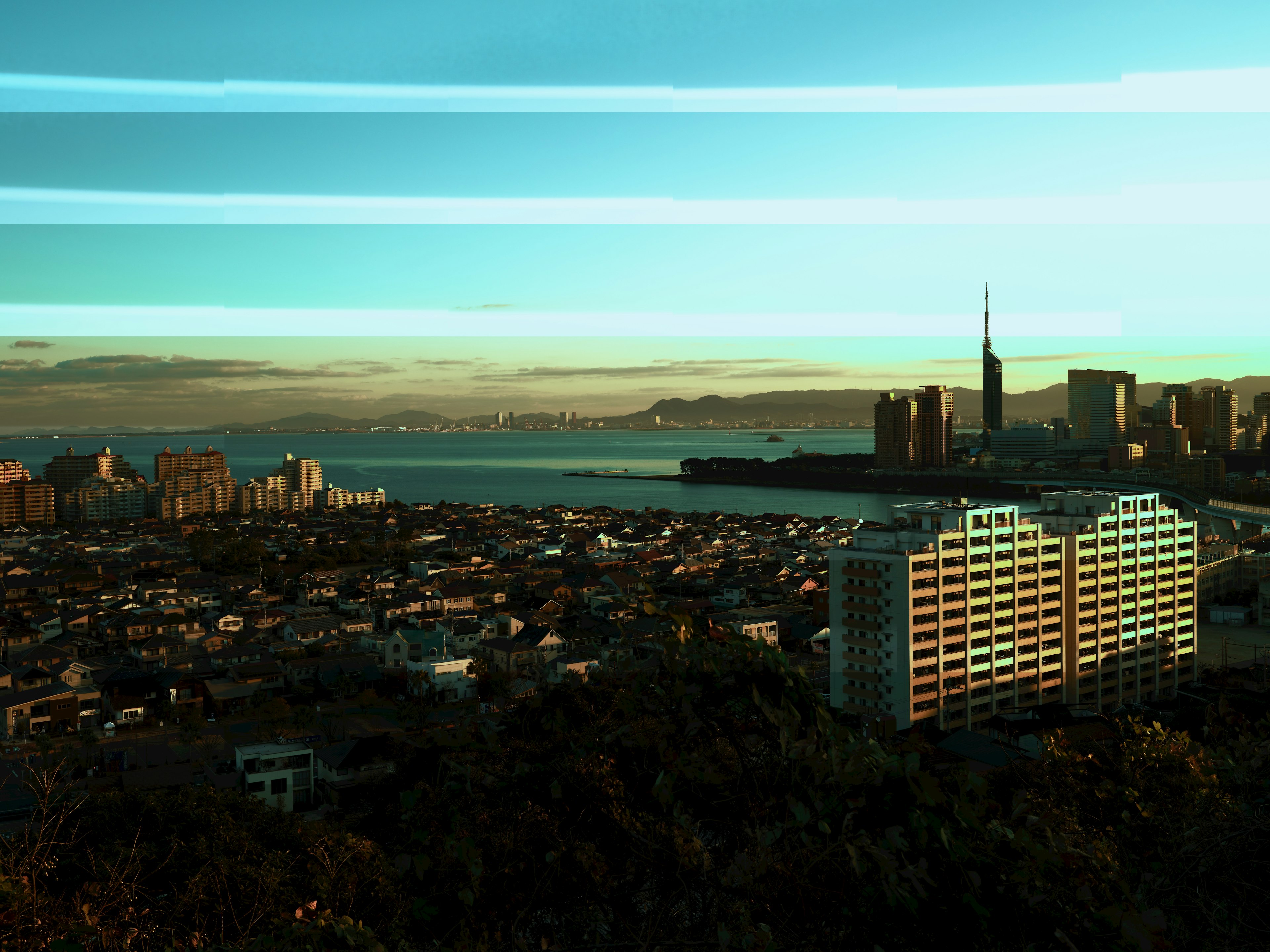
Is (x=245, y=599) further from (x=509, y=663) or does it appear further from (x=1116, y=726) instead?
(x=1116, y=726)

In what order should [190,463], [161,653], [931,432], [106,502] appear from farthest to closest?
[931,432] → [190,463] → [106,502] → [161,653]

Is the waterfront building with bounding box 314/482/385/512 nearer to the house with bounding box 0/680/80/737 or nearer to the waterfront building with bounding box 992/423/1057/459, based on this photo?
the house with bounding box 0/680/80/737

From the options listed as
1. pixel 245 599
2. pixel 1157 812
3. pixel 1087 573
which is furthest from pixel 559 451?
pixel 1157 812

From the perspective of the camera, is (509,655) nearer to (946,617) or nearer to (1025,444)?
(946,617)

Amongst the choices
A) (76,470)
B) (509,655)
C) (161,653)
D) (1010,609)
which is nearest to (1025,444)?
(1010,609)

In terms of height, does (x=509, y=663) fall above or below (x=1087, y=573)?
below

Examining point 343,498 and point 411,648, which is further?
point 343,498

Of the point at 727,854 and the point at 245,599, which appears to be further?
the point at 245,599
